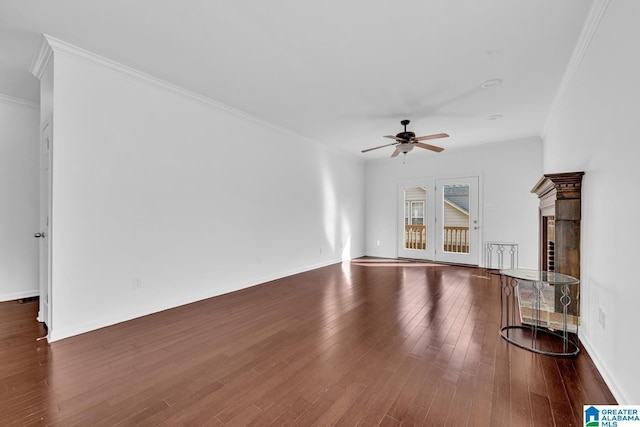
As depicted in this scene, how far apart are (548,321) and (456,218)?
4.18 m

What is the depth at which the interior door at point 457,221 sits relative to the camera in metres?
6.37

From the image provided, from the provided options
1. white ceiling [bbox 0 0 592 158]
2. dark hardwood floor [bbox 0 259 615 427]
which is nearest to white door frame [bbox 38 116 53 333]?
dark hardwood floor [bbox 0 259 615 427]

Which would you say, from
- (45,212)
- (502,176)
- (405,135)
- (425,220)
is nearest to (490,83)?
(405,135)

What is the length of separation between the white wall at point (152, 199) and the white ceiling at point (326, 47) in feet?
1.45

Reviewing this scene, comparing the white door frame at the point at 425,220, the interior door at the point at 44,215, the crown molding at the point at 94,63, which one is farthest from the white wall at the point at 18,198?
the white door frame at the point at 425,220

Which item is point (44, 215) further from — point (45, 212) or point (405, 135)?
point (405, 135)

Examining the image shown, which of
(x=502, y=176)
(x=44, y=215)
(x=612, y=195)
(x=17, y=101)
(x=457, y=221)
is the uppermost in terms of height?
(x=17, y=101)

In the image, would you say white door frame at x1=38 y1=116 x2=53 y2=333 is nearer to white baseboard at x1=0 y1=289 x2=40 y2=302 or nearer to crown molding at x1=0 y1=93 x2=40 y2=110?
white baseboard at x1=0 y1=289 x2=40 y2=302

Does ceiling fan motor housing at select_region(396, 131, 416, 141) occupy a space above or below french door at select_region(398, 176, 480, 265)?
above

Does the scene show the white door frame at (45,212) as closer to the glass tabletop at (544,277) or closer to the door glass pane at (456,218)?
the glass tabletop at (544,277)

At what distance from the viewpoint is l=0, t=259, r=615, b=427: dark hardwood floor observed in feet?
5.48

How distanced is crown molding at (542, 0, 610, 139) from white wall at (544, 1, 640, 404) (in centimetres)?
5

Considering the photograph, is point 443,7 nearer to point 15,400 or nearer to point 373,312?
point 373,312

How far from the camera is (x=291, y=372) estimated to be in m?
2.11
